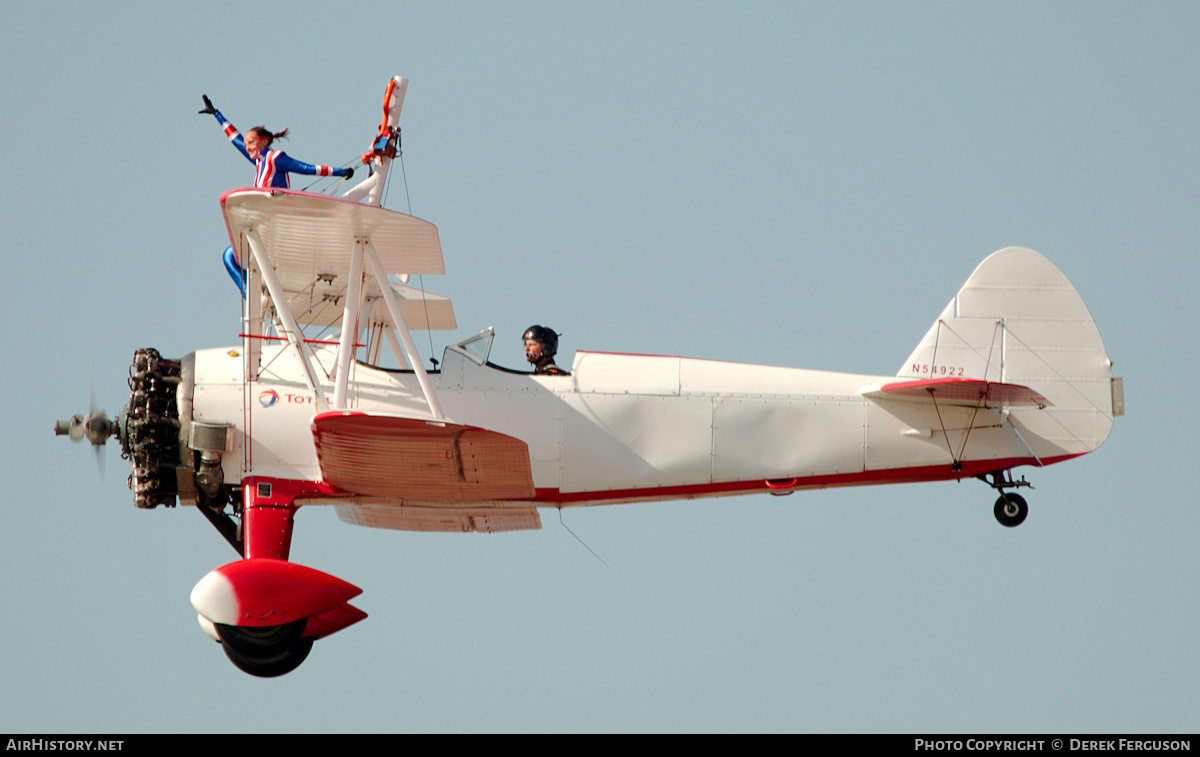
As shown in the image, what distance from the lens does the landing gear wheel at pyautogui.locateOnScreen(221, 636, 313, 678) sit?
1255 centimetres

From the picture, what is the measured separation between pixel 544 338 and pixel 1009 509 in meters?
4.93

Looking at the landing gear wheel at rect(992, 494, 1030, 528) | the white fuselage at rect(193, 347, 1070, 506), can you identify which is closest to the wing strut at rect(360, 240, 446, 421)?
the white fuselage at rect(193, 347, 1070, 506)

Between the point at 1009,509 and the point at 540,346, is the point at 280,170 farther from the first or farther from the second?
the point at 1009,509

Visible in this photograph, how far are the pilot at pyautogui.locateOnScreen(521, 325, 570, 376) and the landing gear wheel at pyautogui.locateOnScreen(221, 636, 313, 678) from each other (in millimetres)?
3374

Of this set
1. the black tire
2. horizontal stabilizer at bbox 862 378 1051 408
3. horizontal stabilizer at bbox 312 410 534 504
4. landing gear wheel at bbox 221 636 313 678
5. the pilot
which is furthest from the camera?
the pilot

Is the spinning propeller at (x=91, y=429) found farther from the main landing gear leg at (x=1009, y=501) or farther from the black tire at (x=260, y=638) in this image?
the main landing gear leg at (x=1009, y=501)

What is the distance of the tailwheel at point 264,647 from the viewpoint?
40.8 feet

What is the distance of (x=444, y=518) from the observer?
14.4m

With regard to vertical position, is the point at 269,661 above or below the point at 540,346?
below

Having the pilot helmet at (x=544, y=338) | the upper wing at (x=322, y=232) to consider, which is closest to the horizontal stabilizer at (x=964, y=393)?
the pilot helmet at (x=544, y=338)

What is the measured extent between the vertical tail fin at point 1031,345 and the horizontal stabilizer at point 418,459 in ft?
14.1

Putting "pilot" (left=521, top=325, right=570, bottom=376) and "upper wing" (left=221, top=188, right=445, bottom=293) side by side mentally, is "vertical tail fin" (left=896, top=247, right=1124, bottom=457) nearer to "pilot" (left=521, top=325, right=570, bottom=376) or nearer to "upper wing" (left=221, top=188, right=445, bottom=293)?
"pilot" (left=521, top=325, right=570, bottom=376)

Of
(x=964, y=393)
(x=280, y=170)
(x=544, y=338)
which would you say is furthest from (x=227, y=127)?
(x=964, y=393)
